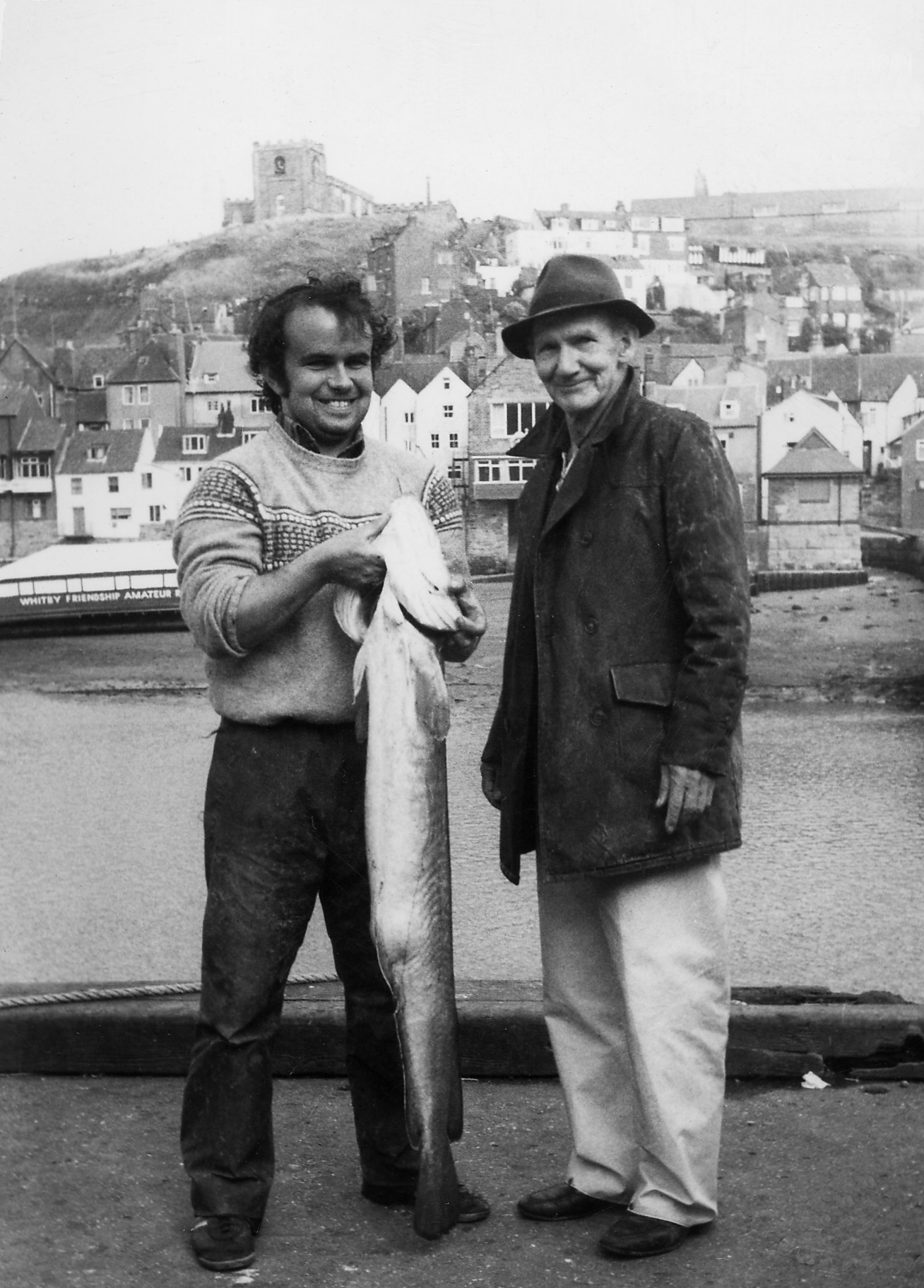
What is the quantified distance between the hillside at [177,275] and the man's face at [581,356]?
5.52ft

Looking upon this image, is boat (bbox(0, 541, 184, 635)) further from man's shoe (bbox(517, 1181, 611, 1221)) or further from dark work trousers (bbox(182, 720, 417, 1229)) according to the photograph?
man's shoe (bbox(517, 1181, 611, 1221))

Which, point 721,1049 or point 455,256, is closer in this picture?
point 721,1049

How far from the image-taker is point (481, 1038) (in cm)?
386

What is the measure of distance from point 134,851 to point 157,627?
0.71m

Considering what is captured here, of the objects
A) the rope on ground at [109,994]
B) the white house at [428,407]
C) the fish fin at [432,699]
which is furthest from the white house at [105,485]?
the fish fin at [432,699]

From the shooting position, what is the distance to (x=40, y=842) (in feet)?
15.1

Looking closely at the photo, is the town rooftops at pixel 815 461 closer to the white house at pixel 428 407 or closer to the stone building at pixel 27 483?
the white house at pixel 428 407

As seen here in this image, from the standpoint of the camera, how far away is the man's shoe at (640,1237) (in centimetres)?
278

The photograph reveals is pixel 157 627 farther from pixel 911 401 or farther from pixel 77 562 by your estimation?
pixel 911 401

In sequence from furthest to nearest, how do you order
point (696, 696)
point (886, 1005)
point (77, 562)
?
point (77, 562) → point (886, 1005) → point (696, 696)

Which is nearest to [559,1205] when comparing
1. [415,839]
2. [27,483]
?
[415,839]

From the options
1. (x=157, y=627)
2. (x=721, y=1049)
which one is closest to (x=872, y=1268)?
(x=721, y=1049)

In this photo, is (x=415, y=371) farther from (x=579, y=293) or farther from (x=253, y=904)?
(x=253, y=904)

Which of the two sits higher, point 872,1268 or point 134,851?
point 134,851
